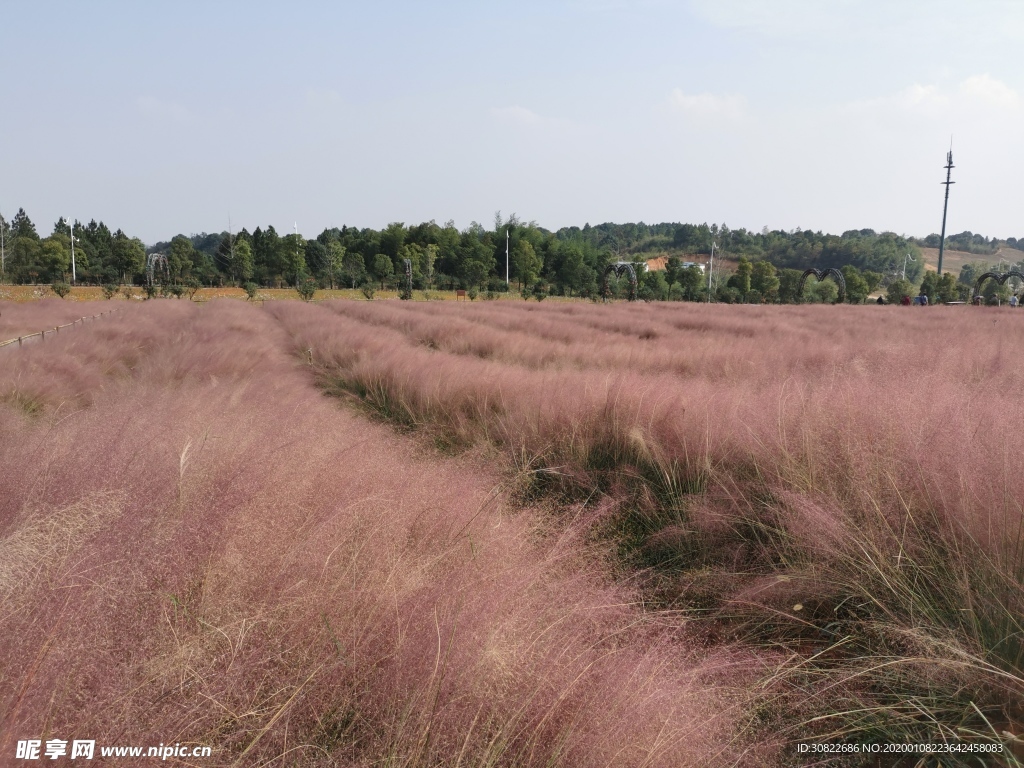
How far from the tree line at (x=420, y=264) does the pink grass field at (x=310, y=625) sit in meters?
36.0

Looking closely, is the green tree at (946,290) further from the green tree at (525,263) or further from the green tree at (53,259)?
the green tree at (53,259)

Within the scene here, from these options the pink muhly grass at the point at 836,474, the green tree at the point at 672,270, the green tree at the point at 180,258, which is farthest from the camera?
the green tree at the point at 180,258

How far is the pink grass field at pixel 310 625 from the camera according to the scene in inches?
47.0

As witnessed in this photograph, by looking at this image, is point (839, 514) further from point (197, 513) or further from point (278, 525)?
point (197, 513)

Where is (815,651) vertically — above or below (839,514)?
below

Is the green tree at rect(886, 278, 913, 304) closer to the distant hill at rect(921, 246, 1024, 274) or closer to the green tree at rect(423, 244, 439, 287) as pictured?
the green tree at rect(423, 244, 439, 287)

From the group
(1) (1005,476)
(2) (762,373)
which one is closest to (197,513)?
(1) (1005,476)

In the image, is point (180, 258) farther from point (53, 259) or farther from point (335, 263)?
point (335, 263)

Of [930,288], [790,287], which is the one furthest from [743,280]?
[930,288]

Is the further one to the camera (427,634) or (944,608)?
(944,608)

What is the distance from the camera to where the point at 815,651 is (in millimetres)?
2051

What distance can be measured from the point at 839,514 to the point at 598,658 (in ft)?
4.10

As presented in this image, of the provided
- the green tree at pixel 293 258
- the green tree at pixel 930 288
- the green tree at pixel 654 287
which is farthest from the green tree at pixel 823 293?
the green tree at pixel 293 258

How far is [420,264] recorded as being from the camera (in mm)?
55031
